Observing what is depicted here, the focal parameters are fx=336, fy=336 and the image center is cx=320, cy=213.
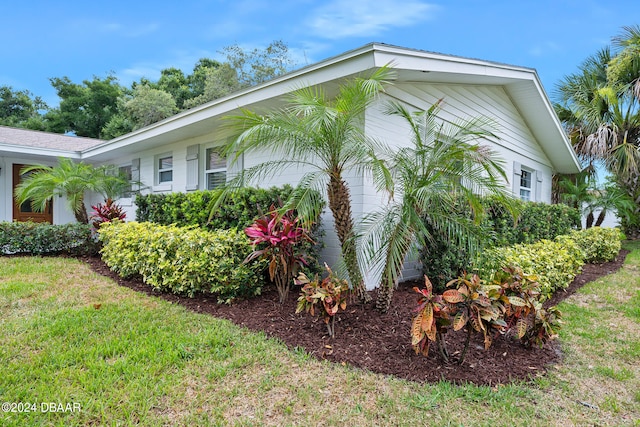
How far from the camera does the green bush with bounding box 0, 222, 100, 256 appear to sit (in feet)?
23.0

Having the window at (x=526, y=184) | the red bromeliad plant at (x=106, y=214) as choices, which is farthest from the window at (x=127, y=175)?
the window at (x=526, y=184)

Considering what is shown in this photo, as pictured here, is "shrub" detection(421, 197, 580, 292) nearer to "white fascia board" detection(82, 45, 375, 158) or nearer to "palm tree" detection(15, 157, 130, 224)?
"white fascia board" detection(82, 45, 375, 158)

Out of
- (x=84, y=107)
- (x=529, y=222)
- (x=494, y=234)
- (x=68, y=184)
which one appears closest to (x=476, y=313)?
(x=494, y=234)

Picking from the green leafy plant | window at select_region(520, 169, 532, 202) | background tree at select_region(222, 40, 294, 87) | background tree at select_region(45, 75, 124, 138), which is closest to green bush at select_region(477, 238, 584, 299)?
the green leafy plant

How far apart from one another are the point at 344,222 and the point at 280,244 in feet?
2.76

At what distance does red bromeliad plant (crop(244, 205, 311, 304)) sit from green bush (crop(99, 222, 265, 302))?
0.25 meters

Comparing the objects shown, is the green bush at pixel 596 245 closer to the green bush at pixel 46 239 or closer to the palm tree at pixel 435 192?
the palm tree at pixel 435 192

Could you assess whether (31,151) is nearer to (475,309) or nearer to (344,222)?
(344,222)

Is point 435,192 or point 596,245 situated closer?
point 435,192

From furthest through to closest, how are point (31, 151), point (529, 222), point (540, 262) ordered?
point (31, 151) → point (529, 222) → point (540, 262)

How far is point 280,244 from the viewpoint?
4.03 metres

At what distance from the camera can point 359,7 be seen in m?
7.39

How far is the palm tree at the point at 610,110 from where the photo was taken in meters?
10.0

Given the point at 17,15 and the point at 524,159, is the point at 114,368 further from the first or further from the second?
the point at 17,15
